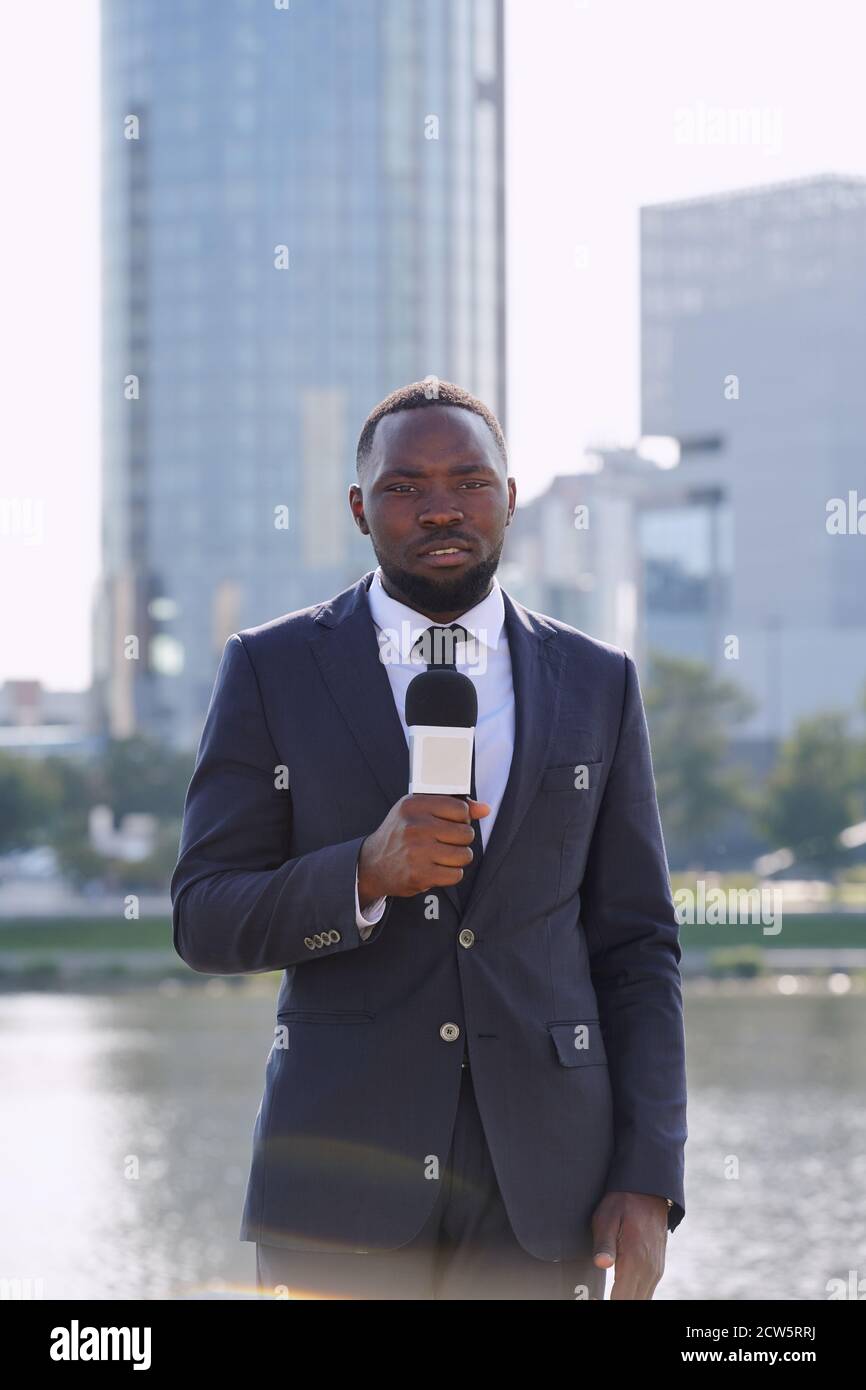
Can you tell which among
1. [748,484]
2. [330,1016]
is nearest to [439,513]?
[330,1016]

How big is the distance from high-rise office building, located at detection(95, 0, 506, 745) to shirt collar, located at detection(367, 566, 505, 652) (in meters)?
81.4

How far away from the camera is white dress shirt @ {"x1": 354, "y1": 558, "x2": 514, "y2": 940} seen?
2.89m

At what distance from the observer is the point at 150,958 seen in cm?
4241

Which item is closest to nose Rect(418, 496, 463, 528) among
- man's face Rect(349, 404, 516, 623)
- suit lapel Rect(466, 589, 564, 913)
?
man's face Rect(349, 404, 516, 623)

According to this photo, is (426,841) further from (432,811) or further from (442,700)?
(442,700)

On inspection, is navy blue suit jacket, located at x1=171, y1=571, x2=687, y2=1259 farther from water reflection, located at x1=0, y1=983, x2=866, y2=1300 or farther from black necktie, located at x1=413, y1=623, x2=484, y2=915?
water reflection, located at x1=0, y1=983, x2=866, y2=1300

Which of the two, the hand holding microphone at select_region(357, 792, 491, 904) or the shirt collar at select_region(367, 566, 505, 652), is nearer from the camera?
the hand holding microphone at select_region(357, 792, 491, 904)

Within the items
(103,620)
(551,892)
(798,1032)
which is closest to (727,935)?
(798,1032)

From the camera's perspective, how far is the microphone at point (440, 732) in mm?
2525

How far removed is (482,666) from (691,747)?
5117cm

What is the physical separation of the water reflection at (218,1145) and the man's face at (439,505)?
13.1 metres

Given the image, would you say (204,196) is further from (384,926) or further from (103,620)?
(384,926)
